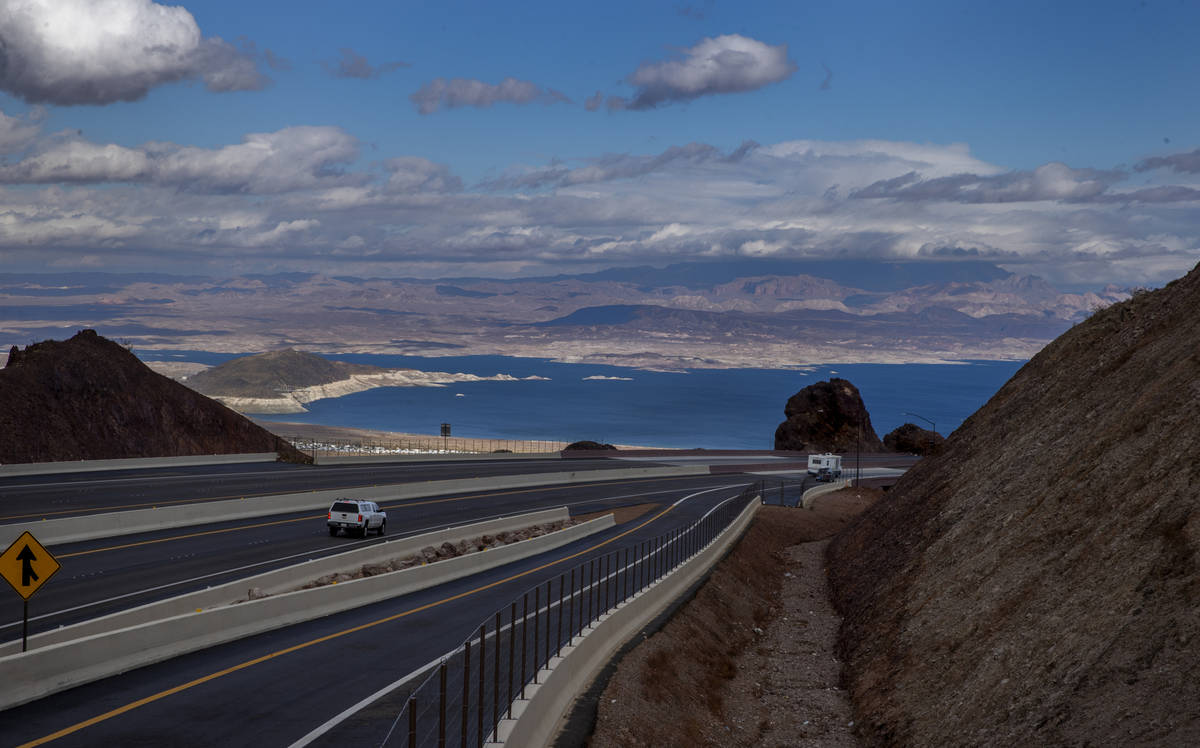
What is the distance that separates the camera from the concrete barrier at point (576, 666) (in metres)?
17.1

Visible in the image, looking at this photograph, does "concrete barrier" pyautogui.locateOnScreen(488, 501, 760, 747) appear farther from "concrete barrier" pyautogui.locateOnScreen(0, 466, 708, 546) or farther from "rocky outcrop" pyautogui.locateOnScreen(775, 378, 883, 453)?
"rocky outcrop" pyautogui.locateOnScreen(775, 378, 883, 453)

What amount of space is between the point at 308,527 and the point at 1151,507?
3331 cm

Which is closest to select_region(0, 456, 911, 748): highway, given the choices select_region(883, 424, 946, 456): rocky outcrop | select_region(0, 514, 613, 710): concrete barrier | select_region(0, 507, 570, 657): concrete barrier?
select_region(0, 514, 613, 710): concrete barrier

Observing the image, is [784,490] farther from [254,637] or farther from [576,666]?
[576,666]

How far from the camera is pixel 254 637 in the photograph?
79.3ft

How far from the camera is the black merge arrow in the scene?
18.9 metres

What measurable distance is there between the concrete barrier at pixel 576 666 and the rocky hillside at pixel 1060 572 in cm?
560

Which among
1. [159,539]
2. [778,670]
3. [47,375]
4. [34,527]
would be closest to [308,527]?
[159,539]

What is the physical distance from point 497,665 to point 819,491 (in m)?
63.9

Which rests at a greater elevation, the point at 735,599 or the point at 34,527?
the point at 34,527

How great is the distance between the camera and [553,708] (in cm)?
1922

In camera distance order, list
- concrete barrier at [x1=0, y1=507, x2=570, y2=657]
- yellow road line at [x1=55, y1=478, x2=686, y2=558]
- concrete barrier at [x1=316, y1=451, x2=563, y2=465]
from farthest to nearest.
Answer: concrete barrier at [x1=316, y1=451, x2=563, y2=465]
yellow road line at [x1=55, y1=478, x2=686, y2=558]
concrete barrier at [x1=0, y1=507, x2=570, y2=657]

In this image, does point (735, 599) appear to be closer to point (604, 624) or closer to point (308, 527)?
point (604, 624)

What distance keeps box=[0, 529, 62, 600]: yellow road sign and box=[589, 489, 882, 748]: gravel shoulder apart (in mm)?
10324
